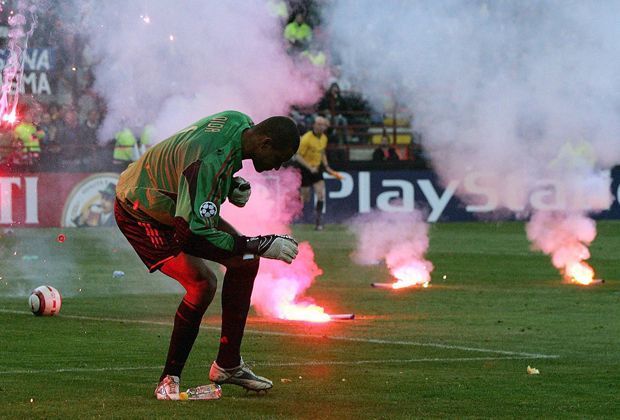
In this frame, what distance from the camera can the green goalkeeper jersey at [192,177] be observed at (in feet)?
28.7

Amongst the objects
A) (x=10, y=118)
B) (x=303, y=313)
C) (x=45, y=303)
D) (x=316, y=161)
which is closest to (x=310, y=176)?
(x=316, y=161)

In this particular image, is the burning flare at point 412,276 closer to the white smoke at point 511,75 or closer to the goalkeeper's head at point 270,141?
the white smoke at point 511,75

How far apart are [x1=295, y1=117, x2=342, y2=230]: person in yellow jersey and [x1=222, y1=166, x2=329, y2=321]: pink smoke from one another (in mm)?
8454

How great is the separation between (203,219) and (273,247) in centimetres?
53

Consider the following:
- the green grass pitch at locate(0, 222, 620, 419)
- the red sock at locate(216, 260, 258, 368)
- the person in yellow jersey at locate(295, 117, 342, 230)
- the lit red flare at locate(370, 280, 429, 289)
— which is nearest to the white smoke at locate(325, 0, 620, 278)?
the green grass pitch at locate(0, 222, 620, 419)

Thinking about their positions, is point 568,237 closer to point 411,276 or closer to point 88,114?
point 411,276

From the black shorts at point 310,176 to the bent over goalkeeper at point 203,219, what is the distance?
21.6 metres

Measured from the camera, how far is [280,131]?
A: 9.01 metres

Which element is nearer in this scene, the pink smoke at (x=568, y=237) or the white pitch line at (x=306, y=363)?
the white pitch line at (x=306, y=363)

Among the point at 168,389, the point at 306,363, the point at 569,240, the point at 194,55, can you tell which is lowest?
the point at 168,389

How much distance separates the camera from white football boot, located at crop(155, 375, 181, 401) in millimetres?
9117

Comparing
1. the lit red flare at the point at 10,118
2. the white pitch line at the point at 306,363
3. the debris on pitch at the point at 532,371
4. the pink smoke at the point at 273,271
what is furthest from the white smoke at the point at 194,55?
the debris on pitch at the point at 532,371

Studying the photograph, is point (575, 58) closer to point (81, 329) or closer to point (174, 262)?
point (81, 329)

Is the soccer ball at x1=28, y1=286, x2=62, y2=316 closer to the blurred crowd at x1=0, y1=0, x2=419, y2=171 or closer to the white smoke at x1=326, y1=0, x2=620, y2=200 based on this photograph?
the white smoke at x1=326, y1=0, x2=620, y2=200
